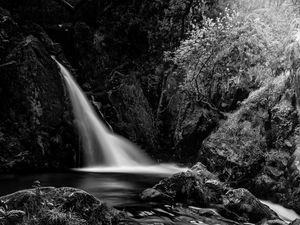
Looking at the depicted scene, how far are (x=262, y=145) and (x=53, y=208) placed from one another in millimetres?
6831

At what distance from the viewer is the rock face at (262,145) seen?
9883 mm

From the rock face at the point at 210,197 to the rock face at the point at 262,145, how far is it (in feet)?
4.84

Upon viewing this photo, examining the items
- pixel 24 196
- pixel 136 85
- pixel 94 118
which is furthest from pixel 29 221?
pixel 136 85

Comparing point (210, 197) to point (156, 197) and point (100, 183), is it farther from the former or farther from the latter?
point (100, 183)

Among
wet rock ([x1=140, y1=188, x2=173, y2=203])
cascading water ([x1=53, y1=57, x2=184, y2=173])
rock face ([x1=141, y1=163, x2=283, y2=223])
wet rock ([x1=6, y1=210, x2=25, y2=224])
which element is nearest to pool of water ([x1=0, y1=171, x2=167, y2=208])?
wet rock ([x1=140, y1=188, x2=173, y2=203])

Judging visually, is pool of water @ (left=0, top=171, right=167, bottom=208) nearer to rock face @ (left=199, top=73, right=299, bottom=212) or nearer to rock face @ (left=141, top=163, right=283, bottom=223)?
rock face @ (left=141, top=163, right=283, bottom=223)

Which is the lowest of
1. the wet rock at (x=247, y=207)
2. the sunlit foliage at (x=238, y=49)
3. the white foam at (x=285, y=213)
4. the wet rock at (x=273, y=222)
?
the white foam at (x=285, y=213)

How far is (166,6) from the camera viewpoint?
54.1ft

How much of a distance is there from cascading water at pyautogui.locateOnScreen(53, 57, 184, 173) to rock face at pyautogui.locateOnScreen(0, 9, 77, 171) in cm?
61

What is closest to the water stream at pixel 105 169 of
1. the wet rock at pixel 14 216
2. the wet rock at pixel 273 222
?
the wet rock at pixel 273 222

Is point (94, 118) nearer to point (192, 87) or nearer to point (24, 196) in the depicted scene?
point (192, 87)

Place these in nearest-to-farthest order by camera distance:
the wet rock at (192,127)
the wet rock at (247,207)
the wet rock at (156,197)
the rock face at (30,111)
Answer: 1. the wet rock at (247,207)
2. the wet rock at (156,197)
3. the rock face at (30,111)
4. the wet rock at (192,127)

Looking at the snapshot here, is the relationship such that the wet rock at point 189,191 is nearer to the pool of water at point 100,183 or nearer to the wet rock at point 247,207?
the wet rock at point 247,207

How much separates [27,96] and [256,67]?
26.5 ft
